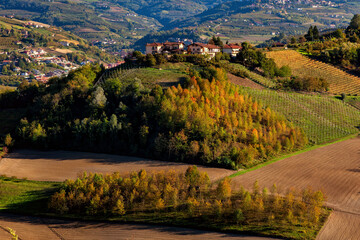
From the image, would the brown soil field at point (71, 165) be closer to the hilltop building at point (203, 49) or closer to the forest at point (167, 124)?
the forest at point (167, 124)

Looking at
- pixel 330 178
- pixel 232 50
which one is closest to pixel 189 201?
pixel 330 178

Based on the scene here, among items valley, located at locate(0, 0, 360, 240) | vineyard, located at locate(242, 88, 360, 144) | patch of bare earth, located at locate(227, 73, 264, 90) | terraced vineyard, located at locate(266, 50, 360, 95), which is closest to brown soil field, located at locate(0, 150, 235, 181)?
valley, located at locate(0, 0, 360, 240)

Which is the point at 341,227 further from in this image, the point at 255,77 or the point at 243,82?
the point at 255,77

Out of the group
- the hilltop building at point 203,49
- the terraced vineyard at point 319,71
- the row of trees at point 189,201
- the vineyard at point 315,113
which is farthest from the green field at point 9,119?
the terraced vineyard at point 319,71

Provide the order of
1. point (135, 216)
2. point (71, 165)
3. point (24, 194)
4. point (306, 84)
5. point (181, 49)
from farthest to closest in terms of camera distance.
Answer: point (181, 49) < point (306, 84) < point (71, 165) < point (24, 194) < point (135, 216)

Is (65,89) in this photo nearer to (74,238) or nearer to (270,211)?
(74,238)

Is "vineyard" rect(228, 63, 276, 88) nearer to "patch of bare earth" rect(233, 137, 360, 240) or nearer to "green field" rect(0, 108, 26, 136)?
"patch of bare earth" rect(233, 137, 360, 240)
